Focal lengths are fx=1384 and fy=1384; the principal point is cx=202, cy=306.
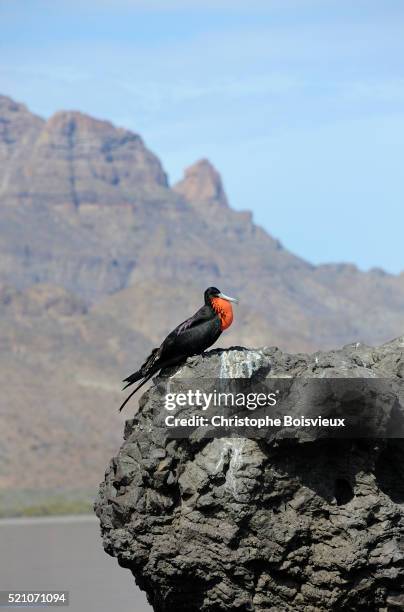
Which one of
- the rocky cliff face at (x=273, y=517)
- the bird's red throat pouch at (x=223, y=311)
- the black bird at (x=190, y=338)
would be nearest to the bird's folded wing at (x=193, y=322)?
the black bird at (x=190, y=338)

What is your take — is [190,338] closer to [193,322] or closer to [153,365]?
[193,322]

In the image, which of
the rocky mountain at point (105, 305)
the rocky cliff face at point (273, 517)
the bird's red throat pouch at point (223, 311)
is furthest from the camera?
the rocky mountain at point (105, 305)

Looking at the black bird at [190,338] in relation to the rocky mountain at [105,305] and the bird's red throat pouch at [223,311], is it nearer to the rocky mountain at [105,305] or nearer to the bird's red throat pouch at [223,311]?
the bird's red throat pouch at [223,311]

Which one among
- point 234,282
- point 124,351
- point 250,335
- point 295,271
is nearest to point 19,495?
point 124,351

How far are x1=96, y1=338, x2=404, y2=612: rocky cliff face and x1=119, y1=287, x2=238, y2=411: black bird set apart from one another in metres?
0.54

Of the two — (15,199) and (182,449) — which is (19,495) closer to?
(182,449)

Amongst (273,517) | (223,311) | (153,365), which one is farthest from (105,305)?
(273,517)

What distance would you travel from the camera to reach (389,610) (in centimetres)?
1323

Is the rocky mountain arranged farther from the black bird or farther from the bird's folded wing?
the bird's folded wing

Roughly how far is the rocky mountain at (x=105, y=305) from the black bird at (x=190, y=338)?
67.7 metres

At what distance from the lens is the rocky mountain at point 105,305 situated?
9319cm

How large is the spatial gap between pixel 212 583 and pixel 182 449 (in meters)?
1.32

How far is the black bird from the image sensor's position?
14.1 meters

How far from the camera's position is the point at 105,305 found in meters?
126
